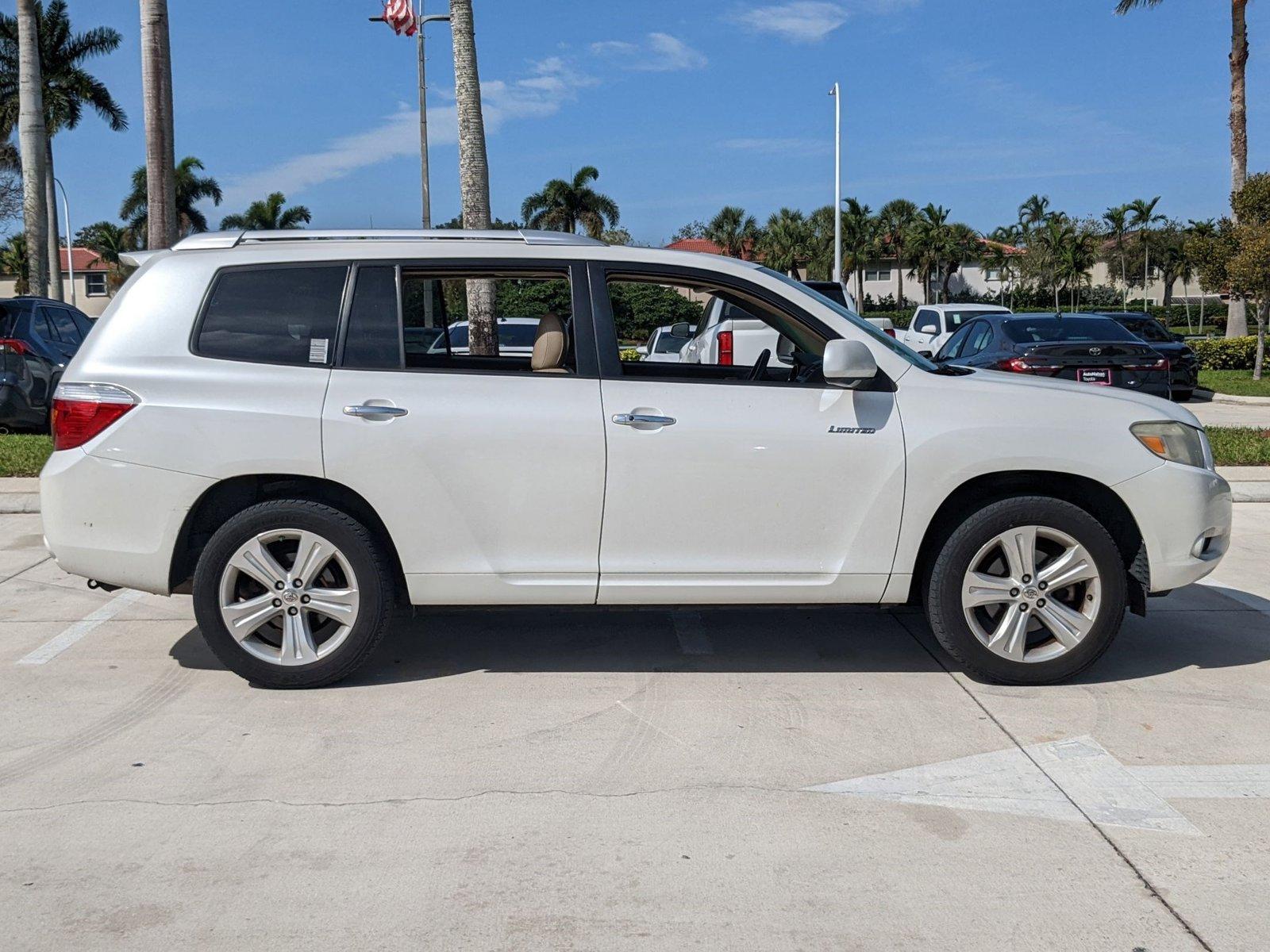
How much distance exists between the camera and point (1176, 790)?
4.04 m

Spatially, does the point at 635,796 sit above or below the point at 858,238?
below

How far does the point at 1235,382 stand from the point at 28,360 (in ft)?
66.7

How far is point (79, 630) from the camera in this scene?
605cm

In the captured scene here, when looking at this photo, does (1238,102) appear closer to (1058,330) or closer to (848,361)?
(1058,330)

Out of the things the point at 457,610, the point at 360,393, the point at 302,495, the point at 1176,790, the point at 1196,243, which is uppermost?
the point at 1196,243

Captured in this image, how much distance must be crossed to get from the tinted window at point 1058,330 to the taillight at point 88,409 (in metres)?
11.7

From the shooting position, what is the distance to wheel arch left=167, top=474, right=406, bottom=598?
4.93 m

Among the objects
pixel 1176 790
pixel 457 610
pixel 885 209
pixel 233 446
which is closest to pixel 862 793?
pixel 1176 790

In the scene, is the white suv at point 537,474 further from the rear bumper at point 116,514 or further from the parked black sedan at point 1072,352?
the parked black sedan at point 1072,352

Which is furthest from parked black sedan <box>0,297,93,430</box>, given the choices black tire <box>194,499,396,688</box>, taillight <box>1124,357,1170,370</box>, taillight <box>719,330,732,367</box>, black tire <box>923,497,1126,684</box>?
taillight <box>1124,357,1170,370</box>

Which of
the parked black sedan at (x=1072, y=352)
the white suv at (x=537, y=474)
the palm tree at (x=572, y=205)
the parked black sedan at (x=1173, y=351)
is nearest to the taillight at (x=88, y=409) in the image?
the white suv at (x=537, y=474)

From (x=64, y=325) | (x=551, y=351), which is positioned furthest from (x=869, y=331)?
(x=64, y=325)

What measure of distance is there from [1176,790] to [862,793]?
1051 millimetres

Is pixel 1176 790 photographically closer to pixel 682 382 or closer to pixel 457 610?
pixel 682 382
